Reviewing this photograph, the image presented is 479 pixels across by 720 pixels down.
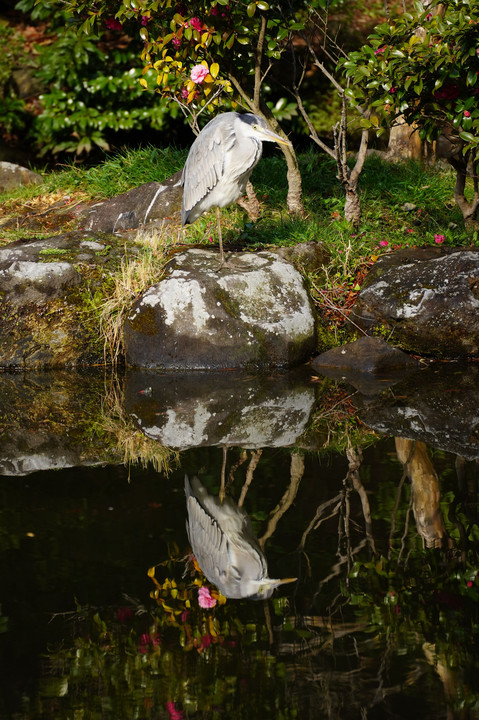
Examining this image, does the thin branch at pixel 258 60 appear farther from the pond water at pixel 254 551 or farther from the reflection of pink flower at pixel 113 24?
the pond water at pixel 254 551

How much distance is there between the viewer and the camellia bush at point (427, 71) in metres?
5.14

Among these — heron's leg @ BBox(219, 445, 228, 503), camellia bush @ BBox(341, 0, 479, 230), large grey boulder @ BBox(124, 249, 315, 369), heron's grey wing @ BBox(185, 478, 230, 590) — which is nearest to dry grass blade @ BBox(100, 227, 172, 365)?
large grey boulder @ BBox(124, 249, 315, 369)

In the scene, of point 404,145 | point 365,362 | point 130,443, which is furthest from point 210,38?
point 130,443

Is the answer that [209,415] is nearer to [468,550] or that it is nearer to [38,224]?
[468,550]

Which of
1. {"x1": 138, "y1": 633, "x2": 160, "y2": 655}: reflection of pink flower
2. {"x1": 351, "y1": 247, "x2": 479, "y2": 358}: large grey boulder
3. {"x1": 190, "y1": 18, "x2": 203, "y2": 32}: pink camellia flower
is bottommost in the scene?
{"x1": 351, "y1": 247, "x2": 479, "y2": 358}: large grey boulder

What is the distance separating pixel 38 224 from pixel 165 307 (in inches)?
123

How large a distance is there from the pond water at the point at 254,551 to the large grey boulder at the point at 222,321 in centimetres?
115

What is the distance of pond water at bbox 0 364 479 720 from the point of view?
2080 millimetres

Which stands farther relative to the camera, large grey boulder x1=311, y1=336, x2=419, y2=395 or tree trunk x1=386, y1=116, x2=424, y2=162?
tree trunk x1=386, y1=116, x2=424, y2=162

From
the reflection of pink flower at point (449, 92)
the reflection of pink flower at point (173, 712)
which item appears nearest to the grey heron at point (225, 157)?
the reflection of pink flower at point (449, 92)

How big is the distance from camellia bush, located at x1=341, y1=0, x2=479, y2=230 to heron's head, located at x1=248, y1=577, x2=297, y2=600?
3.65 m

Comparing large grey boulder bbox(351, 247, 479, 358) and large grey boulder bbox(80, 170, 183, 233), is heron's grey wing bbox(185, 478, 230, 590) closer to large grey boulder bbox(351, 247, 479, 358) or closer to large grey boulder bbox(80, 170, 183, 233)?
large grey boulder bbox(351, 247, 479, 358)

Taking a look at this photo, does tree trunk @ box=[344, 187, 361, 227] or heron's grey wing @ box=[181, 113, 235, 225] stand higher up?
heron's grey wing @ box=[181, 113, 235, 225]

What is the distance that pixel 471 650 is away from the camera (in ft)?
7.21
